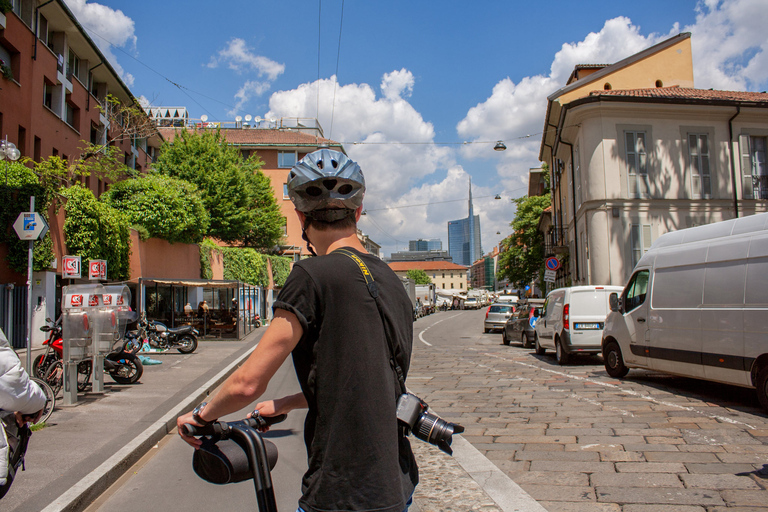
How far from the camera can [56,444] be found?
253 inches

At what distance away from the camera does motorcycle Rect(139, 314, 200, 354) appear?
1814 centimetres

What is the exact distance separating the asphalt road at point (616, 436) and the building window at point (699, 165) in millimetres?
14256

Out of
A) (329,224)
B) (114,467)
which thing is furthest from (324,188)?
(114,467)

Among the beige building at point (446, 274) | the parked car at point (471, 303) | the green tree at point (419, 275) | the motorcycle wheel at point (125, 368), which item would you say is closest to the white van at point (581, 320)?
the motorcycle wheel at point (125, 368)

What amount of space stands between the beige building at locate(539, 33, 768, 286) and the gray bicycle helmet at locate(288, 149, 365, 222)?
874 inches

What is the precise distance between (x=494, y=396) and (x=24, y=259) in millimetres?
13405

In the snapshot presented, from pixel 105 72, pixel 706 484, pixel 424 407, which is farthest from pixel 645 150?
pixel 105 72

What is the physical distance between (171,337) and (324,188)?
17.5 m

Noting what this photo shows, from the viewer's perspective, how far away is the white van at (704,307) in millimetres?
7465

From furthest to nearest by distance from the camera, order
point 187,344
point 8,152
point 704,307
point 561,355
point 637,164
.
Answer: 1. point 637,164
2. point 187,344
3. point 8,152
4. point 561,355
5. point 704,307

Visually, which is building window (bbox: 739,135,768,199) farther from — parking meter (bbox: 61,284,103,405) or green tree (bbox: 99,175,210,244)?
parking meter (bbox: 61,284,103,405)

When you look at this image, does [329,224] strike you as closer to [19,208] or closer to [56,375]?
[56,375]

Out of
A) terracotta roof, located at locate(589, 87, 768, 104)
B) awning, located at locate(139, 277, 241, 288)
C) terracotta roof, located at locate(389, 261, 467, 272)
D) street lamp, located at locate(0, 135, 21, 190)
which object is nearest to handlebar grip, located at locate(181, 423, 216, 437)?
street lamp, located at locate(0, 135, 21, 190)

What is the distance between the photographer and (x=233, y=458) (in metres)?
1.74
